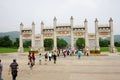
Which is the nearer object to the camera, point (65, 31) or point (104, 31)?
point (104, 31)

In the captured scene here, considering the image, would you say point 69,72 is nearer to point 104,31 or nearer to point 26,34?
point 104,31

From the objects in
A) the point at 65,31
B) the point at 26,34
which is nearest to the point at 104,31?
the point at 65,31

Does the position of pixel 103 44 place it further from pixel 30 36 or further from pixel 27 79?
pixel 27 79

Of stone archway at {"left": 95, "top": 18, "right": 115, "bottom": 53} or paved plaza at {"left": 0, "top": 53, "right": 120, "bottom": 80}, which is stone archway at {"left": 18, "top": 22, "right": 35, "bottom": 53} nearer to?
stone archway at {"left": 95, "top": 18, "right": 115, "bottom": 53}

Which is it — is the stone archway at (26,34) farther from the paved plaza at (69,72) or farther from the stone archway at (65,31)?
the paved plaza at (69,72)

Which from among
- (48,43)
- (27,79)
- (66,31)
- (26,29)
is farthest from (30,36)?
(48,43)

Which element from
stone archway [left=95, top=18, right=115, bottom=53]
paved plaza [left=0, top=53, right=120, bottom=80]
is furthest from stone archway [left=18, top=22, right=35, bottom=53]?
paved plaza [left=0, top=53, right=120, bottom=80]

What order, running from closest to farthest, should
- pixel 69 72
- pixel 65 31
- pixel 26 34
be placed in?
pixel 69 72 < pixel 65 31 < pixel 26 34

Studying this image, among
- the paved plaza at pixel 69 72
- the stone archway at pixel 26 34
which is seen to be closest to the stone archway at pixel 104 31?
the stone archway at pixel 26 34

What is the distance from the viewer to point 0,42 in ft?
408

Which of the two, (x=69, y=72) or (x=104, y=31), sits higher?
(x=104, y=31)

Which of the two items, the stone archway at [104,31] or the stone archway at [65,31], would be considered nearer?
the stone archway at [104,31]

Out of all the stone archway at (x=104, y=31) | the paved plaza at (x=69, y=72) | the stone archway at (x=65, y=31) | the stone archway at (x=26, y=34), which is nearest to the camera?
the paved plaza at (x=69, y=72)

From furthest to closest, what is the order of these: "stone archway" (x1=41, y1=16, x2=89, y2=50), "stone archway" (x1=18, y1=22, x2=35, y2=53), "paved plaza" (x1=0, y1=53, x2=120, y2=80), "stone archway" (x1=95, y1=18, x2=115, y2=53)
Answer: "stone archway" (x1=18, y1=22, x2=35, y2=53)
"stone archway" (x1=41, y1=16, x2=89, y2=50)
"stone archway" (x1=95, y1=18, x2=115, y2=53)
"paved plaza" (x1=0, y1=53, x2=120, y2=80)
